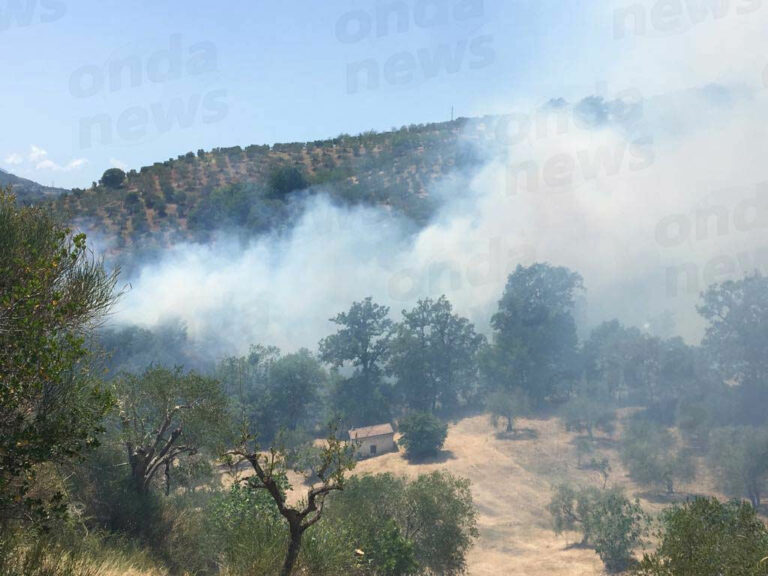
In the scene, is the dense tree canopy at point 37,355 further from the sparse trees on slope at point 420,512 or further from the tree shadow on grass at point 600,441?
the tree shadow on grass at point 600,441

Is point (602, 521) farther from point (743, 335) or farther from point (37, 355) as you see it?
point (743, 335)

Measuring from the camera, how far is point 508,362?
69.8 meters

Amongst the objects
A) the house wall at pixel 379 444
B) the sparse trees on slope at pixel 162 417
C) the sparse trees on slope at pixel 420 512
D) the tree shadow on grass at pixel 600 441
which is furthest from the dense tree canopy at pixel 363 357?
the sparse trees on slope at pixel 162 417

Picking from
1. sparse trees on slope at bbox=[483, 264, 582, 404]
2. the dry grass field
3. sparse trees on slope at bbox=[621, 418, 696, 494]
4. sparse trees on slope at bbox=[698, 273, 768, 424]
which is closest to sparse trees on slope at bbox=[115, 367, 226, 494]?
the dry grass field

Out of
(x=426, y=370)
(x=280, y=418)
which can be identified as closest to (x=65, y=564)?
(x=280, y=418)

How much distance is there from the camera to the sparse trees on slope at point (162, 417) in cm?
2170

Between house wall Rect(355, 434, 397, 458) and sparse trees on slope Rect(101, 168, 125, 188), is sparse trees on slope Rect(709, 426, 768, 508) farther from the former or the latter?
sparse trees on slope Rect(101, 168, 125, 188)

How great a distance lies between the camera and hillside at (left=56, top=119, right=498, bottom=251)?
83.8m

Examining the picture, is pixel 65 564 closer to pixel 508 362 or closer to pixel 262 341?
pixel 508 362

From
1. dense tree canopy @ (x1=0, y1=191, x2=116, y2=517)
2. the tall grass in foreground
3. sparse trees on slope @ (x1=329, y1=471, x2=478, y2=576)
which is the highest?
dense tree canopy @ (x1=0, y1=191, x2=116, y2=517)

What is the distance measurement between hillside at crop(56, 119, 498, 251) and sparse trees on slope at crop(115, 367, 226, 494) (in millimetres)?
54704

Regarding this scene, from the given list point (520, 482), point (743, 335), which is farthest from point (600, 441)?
point (743, 335)

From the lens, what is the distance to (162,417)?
2431 centimetres

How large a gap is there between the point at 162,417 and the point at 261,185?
77405 mm
